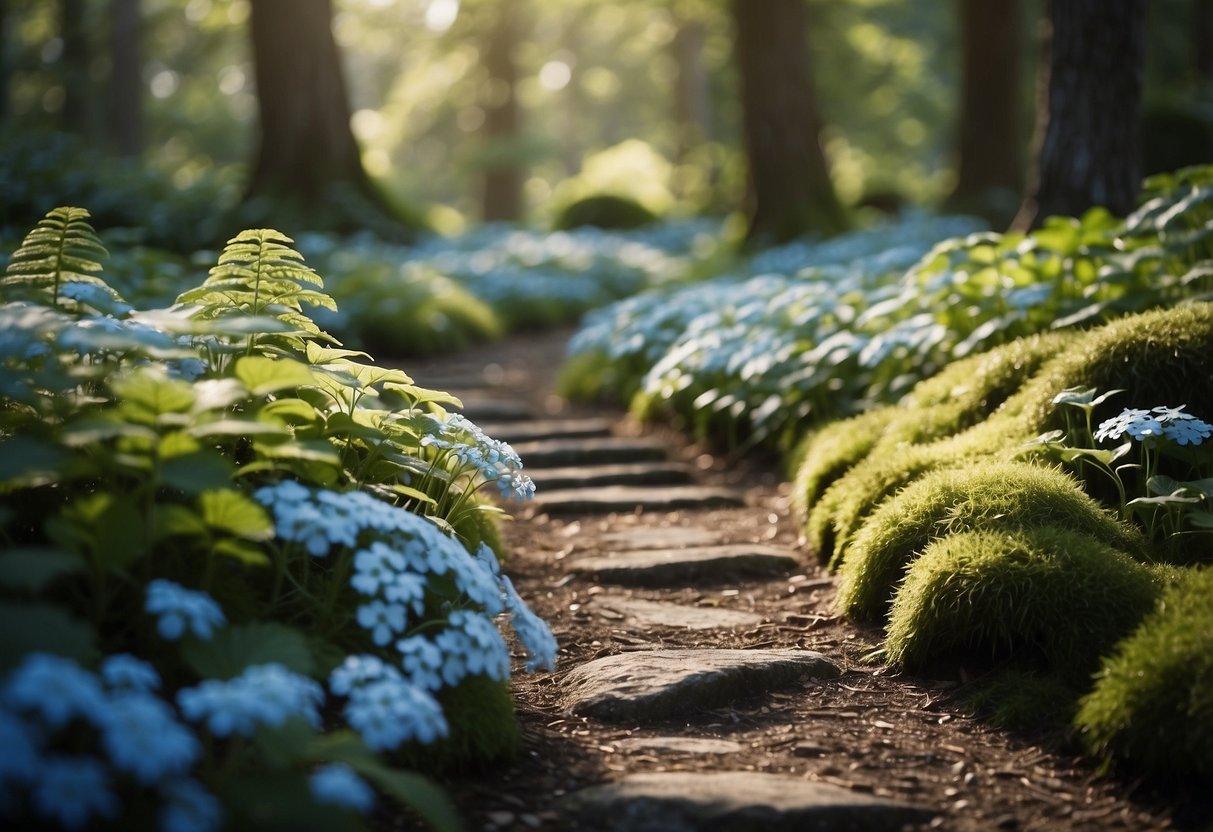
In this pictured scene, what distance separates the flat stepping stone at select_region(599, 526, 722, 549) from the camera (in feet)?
13.5

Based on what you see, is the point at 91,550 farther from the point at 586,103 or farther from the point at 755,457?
the point at 586,103

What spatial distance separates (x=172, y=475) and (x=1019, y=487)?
2277 mm

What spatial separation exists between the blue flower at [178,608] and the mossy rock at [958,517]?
199cm

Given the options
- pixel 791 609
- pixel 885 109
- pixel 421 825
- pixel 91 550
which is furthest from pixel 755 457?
pixel 885 109

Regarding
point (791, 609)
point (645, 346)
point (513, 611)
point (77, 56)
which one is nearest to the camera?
point (513, 611)

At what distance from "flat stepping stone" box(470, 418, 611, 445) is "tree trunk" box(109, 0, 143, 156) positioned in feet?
44.9

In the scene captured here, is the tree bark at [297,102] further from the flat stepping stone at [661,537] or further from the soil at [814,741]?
the soil at [814,741]

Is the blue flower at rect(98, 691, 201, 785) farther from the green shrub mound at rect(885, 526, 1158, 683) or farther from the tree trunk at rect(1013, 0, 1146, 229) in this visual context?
the tree trunk at rect(1013, 0, 1146, 229)

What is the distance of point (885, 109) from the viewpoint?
25.2 metres

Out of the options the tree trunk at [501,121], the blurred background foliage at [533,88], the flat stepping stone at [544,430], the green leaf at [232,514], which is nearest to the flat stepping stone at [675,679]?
the green leaf at [232,514]

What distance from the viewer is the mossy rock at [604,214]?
18.0 metres

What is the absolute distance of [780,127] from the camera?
33.6ft

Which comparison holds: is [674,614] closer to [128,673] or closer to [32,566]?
[128,673]

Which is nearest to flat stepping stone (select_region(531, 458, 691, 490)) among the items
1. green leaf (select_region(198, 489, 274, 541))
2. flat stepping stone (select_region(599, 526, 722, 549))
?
flat stepping stone (select_region(599, 526, 722, 549))
